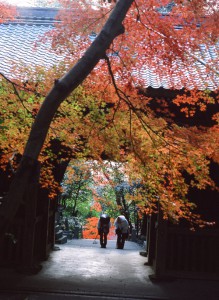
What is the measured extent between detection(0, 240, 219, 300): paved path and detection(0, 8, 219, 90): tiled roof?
4375 millimetres

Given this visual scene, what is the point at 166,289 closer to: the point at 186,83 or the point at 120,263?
the point at 120,263

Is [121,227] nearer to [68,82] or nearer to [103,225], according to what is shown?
[103,225]

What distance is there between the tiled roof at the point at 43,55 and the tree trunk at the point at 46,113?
12.1 feet

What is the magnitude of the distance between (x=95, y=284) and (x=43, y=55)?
244 inches

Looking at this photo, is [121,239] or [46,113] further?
[121,239]

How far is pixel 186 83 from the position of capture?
756 centimetres

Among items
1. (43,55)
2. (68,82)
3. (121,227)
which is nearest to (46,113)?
(68,82)

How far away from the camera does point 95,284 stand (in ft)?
25.0

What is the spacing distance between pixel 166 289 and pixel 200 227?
175 centimetres

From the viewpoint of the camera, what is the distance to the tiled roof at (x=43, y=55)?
7.64 meters

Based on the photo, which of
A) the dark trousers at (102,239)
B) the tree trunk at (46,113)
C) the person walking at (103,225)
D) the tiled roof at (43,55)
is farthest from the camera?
the dark trousers at (102,239)

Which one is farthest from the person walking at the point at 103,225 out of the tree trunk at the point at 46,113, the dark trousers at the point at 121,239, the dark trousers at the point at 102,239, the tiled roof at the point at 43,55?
the tree trunk at the point at 46,113

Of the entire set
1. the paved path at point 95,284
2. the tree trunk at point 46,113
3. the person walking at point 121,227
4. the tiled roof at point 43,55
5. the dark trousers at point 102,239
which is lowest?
the paved path at point 95,284

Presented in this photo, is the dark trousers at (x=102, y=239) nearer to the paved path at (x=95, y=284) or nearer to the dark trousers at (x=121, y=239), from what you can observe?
the dark trousers at (x=121, y=239)
